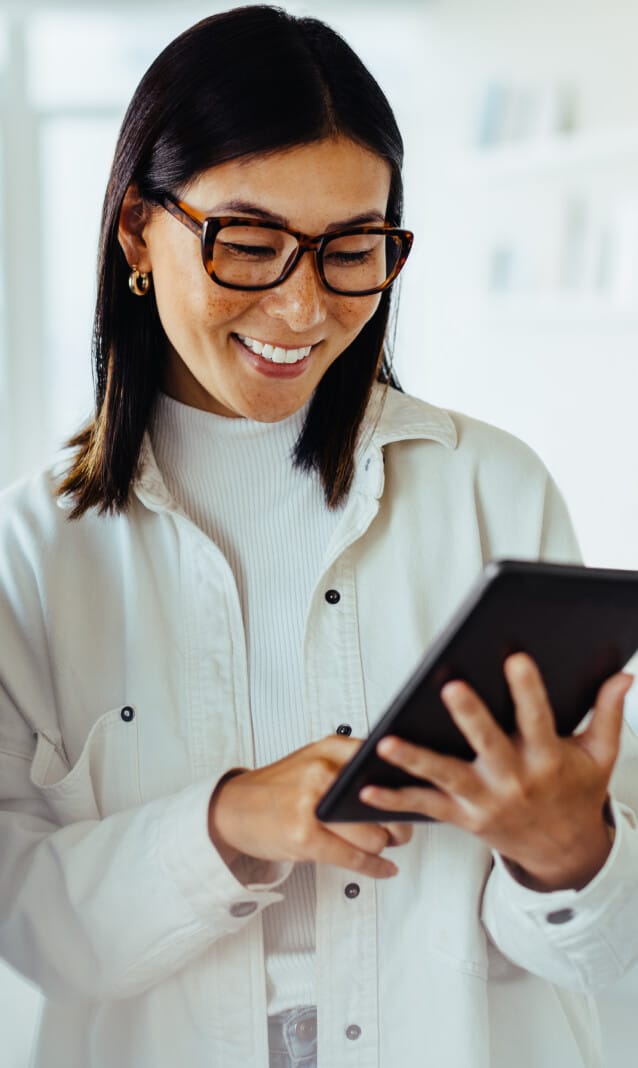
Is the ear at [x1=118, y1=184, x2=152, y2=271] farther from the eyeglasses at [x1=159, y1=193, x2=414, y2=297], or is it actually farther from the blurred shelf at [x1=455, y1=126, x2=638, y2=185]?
the blurred shelf at [x1=455, y1=126, x2=638, y2=185]

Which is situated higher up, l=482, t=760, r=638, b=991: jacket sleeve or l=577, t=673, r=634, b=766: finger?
l=577, t=673, r=634, b=766: finger

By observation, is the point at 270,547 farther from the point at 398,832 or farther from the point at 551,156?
the point at 551,156

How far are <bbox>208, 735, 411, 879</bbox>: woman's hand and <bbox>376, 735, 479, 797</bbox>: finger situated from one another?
0.11 m

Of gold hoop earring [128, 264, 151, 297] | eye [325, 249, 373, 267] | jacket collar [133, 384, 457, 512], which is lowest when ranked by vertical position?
jacket collar [133, 384, 457, 512]

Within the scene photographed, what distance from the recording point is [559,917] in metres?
0.99

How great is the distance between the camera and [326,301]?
1.13 meters

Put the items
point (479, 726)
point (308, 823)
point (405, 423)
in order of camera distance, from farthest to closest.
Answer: point (405, 423)
point (308, 823)
point (479, 726)

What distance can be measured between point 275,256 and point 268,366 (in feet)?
0.36

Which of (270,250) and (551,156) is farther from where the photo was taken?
(551,156)

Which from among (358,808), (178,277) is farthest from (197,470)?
(358,808)

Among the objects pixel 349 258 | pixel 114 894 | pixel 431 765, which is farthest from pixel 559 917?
pixel 349 258

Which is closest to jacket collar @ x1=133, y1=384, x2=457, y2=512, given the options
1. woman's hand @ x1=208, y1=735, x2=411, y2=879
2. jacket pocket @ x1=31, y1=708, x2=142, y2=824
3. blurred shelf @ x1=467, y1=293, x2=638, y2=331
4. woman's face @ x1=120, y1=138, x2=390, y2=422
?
woman's face @ x1=120, y1=138, x2=390, y2=422

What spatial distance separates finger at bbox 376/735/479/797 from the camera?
815 mm

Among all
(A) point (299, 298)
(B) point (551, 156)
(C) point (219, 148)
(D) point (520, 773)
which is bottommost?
(D) point (520, 773)
